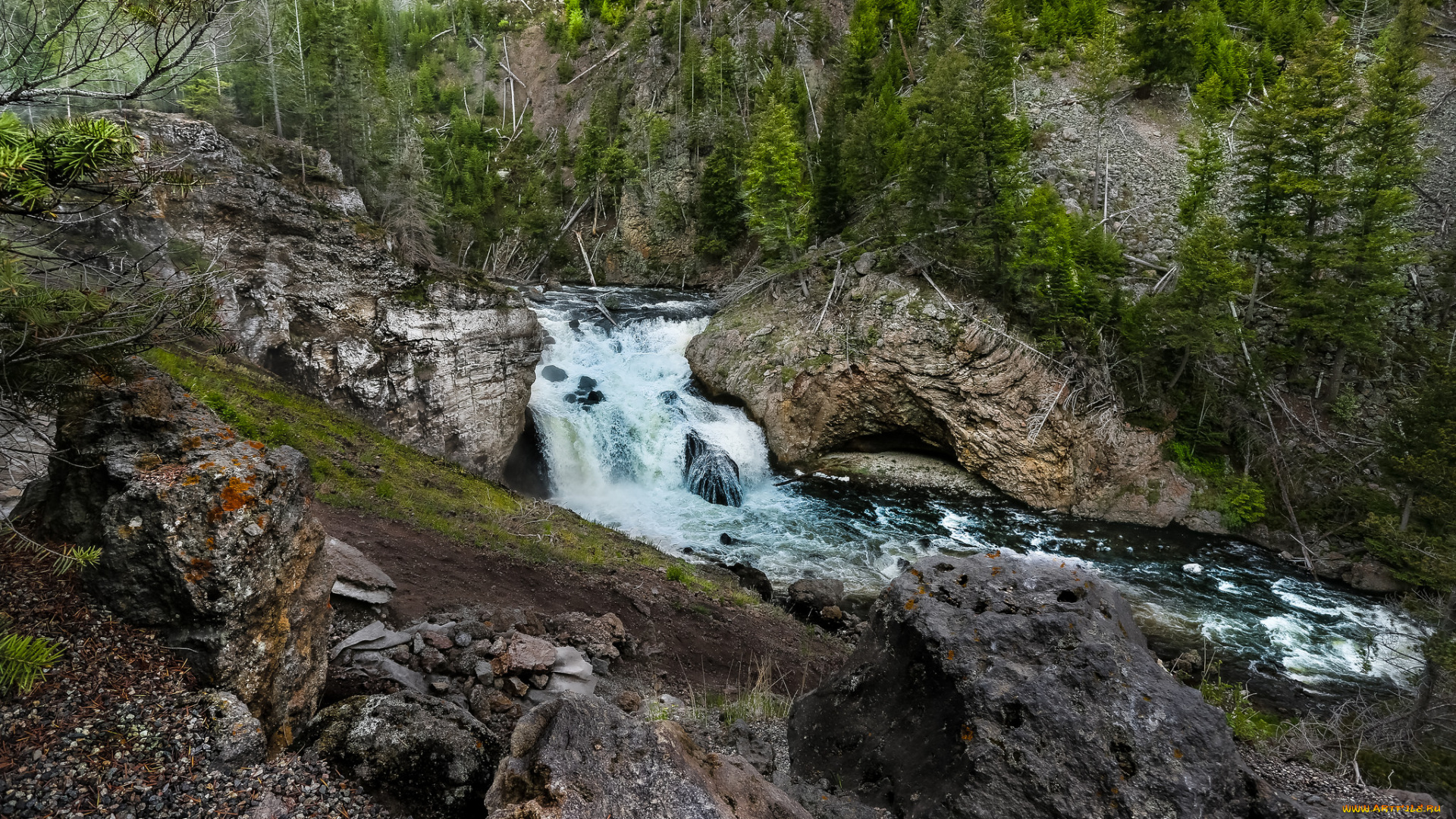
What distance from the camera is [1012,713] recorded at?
3678 millimetres

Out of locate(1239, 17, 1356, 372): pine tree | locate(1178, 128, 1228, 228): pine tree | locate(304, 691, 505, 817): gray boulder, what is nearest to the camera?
locate(304, 691, 505, 817): gray boulder

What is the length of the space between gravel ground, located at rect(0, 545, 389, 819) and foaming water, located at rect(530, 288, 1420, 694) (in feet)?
41.8

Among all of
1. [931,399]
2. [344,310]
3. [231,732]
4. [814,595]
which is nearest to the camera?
[231,732]

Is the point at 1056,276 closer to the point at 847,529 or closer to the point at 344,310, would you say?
the point at 847,529

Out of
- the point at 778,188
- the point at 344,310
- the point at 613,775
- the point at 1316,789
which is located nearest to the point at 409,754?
the point at 613,775

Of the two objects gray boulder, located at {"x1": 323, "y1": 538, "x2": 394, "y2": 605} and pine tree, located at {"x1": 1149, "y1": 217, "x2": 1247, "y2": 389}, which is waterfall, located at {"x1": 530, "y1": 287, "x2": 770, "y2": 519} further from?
pine tree, located at {"x1": 1149, "y1": 217, "x2": 1247, "y2": 389}

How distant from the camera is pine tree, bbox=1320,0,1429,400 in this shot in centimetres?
1908

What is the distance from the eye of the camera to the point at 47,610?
3094 millimetres

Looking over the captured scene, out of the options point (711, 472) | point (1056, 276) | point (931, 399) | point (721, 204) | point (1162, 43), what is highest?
point (1162, 43)

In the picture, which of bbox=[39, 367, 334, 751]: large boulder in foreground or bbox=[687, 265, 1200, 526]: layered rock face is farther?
bbox=[687, 265, 1200, 526]: layered rock face

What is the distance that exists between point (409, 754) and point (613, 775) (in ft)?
4.86

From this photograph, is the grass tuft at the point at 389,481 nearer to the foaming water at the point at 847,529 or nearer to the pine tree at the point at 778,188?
the foaming water at the point at 847,529

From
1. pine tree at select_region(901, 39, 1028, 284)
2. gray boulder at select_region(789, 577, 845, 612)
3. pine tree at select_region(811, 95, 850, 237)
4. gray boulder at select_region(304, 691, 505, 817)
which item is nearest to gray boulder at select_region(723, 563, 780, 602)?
gray boulder at select_region(789, 577, 845, 612)

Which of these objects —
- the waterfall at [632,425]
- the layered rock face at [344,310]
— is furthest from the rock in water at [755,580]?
the layered rock face at [344,310]
